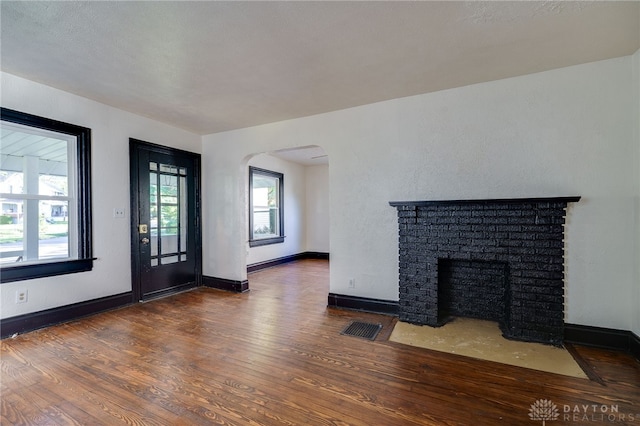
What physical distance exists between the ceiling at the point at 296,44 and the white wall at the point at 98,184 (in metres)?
0.24

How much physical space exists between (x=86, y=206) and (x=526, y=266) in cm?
498

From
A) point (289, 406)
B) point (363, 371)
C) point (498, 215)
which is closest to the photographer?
point (289, 406)

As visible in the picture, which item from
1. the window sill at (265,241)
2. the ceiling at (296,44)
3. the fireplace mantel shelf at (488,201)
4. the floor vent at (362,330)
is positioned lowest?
the floor vent at (362,330)

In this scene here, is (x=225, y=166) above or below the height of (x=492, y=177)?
above

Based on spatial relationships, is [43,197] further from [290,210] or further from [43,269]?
[290,210]

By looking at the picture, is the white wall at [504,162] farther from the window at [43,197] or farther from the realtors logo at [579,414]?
the window at [43,197]

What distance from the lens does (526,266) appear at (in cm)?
283

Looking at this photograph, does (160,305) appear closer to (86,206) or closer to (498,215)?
(86,206)

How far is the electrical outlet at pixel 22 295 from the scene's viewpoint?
118 inches

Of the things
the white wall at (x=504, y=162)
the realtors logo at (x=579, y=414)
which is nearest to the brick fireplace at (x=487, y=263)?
the white wall at (x=504, y=162)

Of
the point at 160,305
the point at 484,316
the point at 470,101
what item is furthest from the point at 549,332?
the point at 160,305

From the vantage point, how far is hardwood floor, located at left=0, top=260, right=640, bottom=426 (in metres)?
1.79

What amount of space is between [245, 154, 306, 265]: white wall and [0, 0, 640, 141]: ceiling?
3.61 metres

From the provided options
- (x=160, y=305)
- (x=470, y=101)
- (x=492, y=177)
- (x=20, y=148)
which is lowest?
(x=160, y=305)
